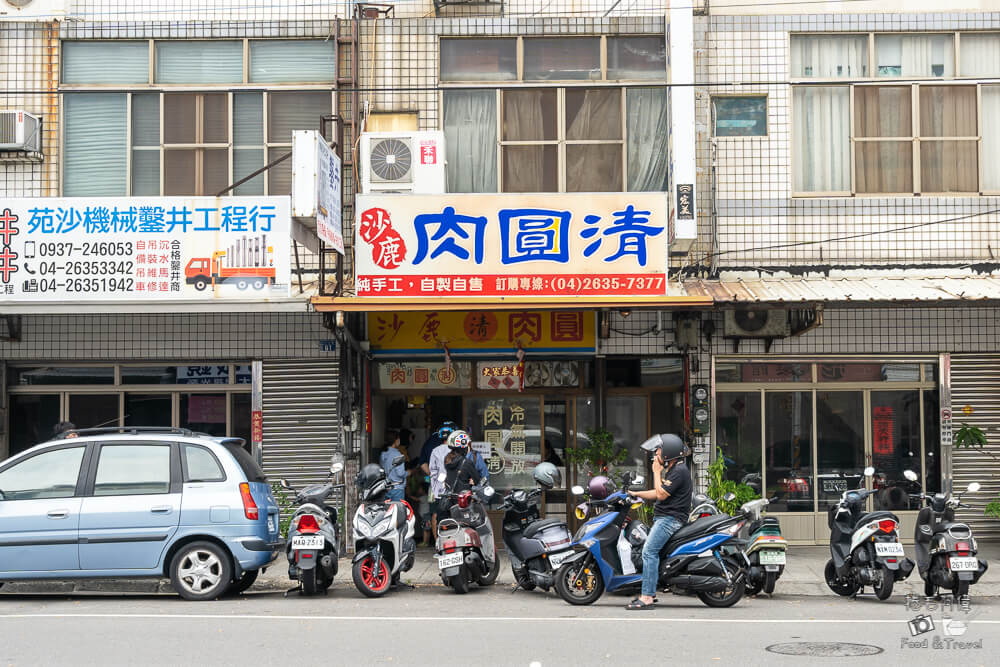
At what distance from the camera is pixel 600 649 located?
27.9 ft

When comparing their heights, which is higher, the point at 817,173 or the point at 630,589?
the point at 817,173

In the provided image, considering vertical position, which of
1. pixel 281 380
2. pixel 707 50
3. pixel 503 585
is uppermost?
pixel 707 50

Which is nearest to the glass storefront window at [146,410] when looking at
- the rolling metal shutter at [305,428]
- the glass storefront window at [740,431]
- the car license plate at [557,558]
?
the rolling metal shutter at [305,428]

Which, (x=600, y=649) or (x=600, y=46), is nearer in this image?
(x=600, y=649)

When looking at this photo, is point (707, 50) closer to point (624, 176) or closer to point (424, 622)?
point (624, 176)

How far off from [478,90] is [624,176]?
2319 mm

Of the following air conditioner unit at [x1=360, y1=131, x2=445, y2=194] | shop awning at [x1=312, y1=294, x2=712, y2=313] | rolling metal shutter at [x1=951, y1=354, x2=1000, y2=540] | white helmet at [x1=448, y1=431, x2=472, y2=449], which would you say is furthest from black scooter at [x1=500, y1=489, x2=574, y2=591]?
rolling metal shutter at [x1=951, y1=354, x2=1000, y2=540]

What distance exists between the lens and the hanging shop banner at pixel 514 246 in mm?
13906

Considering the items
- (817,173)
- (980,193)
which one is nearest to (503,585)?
(817,173)

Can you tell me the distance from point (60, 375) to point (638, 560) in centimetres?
879

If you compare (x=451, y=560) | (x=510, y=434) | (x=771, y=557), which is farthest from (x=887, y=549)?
(x=510, y=434)

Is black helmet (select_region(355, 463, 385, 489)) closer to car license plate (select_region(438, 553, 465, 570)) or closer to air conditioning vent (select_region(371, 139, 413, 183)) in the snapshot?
car license plate (select_region(438, 553, 465, 570))

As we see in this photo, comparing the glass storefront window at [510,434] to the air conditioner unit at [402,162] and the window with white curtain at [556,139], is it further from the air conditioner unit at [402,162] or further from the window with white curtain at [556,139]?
the air conditioner unit at [402,162]

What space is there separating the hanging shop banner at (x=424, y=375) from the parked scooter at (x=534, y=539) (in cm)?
364
